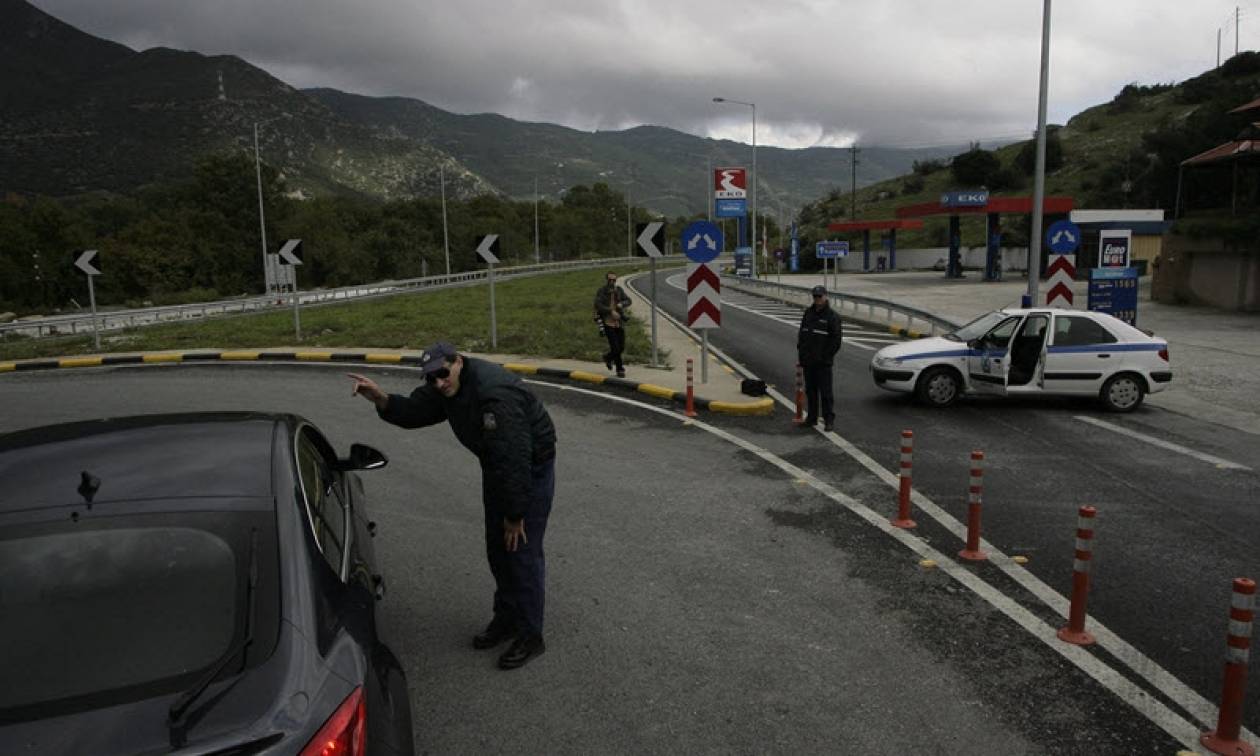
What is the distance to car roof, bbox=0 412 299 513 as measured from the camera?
3023 mm

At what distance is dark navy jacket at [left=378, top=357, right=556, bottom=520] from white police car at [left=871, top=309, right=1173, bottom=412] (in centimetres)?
930

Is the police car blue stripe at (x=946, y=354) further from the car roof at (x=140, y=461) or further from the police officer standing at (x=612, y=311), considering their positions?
the car roof at (x=140, y=461)

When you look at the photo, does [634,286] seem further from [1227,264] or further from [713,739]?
[713,739]

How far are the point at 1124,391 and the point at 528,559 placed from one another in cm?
1101

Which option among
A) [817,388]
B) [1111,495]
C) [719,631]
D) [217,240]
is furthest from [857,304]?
[217,240]

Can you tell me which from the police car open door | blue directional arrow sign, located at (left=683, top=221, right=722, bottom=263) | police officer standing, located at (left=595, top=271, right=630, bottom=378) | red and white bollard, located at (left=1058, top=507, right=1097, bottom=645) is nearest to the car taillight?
red and white bollard, located at (left=1058, top=507, right=1097, bottom=645)

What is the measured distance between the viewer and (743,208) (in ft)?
74.7

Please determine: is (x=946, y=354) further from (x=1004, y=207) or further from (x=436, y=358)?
(x=1004, y=207)

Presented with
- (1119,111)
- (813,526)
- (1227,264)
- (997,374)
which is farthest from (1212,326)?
(1119,111)

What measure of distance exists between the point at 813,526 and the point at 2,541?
5.77m

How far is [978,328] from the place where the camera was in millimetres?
13141

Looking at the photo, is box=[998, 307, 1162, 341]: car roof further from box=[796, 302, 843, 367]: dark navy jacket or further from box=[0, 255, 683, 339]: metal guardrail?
box=[0, 255, 683, 339]: metal guardrail

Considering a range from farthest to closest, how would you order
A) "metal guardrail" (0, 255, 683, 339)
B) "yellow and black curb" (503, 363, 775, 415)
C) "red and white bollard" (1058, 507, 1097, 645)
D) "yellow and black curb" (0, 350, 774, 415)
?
"metal guardrail" (0, 255, 683, 339), "yellow and black curb" (0, 350, 774, 415), "yellow and black curb" (503, 363, 775, 415), "red and white bollard" (1058, 507, 1097, 645)

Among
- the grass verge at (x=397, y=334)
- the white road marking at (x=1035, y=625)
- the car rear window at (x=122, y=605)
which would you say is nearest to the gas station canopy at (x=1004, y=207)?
the grass verge at (x=397, y=334)
